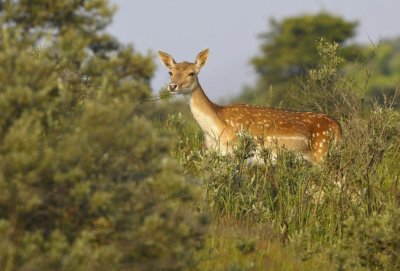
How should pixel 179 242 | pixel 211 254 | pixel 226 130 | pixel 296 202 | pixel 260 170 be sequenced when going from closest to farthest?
pixel 179 242 < pixel 211 254 < pixel 296 202 < pixel 260 170 < pixel 226 130

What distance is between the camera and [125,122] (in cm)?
610

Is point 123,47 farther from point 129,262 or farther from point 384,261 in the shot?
point 384,261

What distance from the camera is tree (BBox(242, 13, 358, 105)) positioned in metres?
54.0

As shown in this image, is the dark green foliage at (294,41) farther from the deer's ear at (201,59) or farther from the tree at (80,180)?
the tree at (80,180)

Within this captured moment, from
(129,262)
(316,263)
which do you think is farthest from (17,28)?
(316,263)

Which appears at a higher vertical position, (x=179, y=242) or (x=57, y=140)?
(x=57, y=140)

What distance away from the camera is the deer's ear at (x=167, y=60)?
15.2 metres

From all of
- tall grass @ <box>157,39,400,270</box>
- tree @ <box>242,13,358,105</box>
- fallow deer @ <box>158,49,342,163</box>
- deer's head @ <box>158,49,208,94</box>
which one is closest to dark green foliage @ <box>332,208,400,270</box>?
A: tall grass @ <box>157,39,400,270</box>

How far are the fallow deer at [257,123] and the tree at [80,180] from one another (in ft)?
26.1

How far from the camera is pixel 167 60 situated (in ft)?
50.0

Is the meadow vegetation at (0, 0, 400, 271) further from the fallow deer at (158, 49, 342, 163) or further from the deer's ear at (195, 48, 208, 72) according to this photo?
the deer's ear at (195, 48, 208, 72)

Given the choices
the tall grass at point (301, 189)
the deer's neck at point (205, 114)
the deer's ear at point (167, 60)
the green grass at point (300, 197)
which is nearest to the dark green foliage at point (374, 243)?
the green grass at point (300, 197)

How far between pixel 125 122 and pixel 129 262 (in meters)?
0.91

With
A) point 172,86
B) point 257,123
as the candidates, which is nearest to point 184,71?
point 172,86
